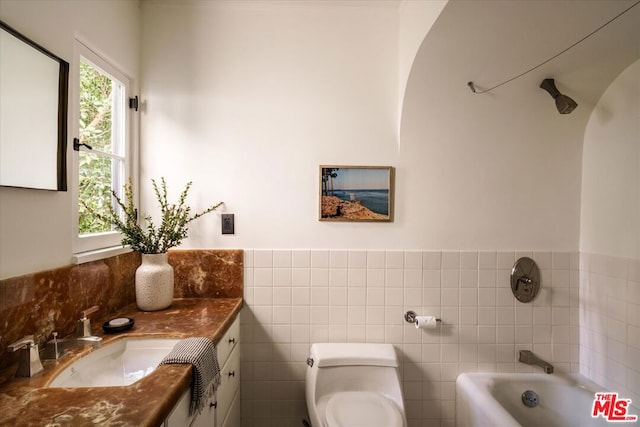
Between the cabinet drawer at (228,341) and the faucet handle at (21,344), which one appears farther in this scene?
the cabinet drawer at (228,341)

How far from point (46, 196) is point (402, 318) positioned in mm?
1758

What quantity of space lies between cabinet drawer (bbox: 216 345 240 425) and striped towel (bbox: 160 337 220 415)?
10.5 inches

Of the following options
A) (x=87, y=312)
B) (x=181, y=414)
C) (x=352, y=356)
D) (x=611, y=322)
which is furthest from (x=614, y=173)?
(x=87, y=312)

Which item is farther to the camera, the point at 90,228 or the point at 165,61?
the point at 165,61

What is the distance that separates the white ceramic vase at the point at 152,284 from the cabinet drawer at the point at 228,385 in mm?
448

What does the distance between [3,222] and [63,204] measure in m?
0.25

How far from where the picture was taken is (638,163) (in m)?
1.44

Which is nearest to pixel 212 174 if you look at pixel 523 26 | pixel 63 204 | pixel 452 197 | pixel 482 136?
pixel 63 204

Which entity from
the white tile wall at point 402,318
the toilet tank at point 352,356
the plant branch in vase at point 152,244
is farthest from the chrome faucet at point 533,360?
the plant branch in vase at point 152,244

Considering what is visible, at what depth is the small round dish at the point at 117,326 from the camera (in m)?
1.20

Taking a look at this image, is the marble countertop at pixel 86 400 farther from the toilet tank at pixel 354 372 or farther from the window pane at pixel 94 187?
the toilet tank at pixel 354 372

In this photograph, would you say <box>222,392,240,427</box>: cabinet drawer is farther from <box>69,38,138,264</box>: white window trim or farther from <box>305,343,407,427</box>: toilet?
<box>69,38,138,264</box>: white window trim

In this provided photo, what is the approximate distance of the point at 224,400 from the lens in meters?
1.33

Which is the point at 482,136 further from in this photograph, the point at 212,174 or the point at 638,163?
the point at 212,174
